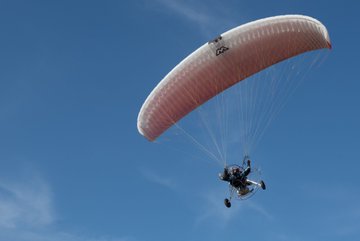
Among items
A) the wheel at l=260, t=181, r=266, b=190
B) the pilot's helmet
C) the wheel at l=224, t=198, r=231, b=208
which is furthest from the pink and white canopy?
the wheel at l=260, t=181, r=266, b=190

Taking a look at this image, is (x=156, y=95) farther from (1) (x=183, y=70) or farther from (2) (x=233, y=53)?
(2) (x=233, y=53)

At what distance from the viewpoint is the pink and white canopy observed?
126ft

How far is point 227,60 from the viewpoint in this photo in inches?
1569

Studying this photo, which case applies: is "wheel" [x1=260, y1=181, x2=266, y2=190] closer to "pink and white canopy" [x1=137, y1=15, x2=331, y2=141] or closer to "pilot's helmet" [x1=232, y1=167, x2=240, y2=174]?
"pilot's helmet" [x1=232, y1=167, x2=240, y2=174]

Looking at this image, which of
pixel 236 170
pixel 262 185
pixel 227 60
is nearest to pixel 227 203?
pixel 236 170

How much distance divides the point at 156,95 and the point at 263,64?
20.0 feet

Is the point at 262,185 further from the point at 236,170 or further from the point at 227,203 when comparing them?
the point at 227,203

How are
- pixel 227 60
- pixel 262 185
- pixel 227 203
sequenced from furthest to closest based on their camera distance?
1. pixel 227 60
2. pixel 227 203
3. pixel 262 185

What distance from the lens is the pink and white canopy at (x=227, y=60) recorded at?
3847cm

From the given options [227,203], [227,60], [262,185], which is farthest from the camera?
[227,60]

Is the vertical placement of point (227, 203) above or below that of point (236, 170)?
below

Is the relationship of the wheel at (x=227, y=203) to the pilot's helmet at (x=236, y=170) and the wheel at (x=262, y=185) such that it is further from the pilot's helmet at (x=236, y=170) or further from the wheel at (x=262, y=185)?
the wheel at (x=262, y=185)

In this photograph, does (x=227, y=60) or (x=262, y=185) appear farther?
(x=227, y=60)

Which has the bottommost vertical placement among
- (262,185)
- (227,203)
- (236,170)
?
(227,203)
